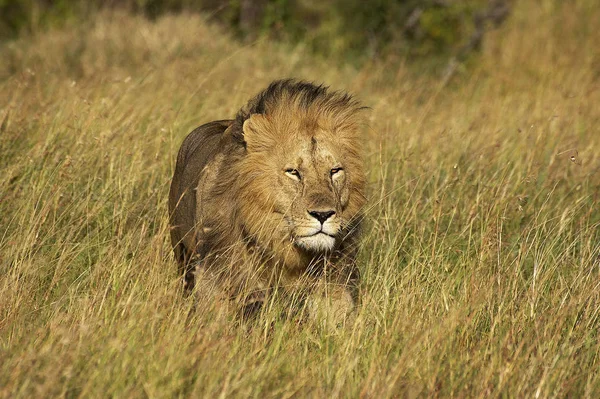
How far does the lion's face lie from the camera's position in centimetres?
426

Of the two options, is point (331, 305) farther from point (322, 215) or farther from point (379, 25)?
point (379, 25)

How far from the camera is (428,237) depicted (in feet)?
18.6

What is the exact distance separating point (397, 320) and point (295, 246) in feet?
1.86

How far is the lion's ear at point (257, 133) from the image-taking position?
4.53 m

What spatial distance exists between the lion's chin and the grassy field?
1.07 feet

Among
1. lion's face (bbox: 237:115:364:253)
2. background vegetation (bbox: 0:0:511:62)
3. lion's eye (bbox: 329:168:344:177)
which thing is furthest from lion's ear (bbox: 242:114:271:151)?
background vegetation (bbox: 0:0:511:62)

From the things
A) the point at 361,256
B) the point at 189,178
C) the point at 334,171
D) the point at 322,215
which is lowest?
the point at 361,256

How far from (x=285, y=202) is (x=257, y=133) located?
1.20ft

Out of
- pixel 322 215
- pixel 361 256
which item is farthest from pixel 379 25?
pixel 322 215

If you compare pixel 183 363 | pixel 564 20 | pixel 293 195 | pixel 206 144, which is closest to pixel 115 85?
pixel 206 144

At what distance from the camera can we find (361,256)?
17.6ft

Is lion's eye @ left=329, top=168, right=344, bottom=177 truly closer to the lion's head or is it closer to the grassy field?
the lion's head

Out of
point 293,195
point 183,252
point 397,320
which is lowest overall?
point 183,252

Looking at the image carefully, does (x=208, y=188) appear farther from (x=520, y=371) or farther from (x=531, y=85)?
(x=531, y=85)
